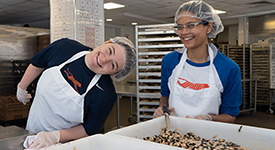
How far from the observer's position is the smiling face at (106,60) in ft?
5.64

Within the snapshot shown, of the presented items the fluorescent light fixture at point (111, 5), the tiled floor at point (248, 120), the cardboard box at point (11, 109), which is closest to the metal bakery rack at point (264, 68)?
the tiled floor at point (248, 120)

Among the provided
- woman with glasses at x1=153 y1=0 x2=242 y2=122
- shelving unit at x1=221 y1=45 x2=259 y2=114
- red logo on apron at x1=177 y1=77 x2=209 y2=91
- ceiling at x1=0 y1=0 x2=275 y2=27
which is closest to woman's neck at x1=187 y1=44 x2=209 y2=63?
woman with glasses at x1=153 y1=0 x2=242 y2=122

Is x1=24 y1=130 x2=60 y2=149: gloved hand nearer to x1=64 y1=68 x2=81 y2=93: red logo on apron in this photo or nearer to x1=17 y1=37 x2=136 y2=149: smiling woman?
x1=17 y1=37 x2=136 y2=149: smiling woman

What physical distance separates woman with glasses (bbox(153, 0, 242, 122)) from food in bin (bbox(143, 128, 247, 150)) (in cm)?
37

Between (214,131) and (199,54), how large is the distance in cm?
77

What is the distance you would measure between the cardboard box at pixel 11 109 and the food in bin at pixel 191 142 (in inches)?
208

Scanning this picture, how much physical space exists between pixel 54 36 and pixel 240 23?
828 centimetres

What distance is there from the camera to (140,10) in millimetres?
8398

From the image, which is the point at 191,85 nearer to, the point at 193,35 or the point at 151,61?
the point at 193,35

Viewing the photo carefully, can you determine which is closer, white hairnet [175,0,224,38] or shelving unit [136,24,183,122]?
white hairnet [175,0,224,38]

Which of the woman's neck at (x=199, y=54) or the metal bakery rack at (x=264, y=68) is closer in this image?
the woman's neck at (x=199, y=54)

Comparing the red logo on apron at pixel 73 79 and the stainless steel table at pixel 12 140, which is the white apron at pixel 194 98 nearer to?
the red logo on apron at pixel 73 79

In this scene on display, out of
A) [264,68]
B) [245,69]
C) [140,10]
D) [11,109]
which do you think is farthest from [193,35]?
[264,68]

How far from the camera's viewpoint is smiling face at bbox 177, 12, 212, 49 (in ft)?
6.05
